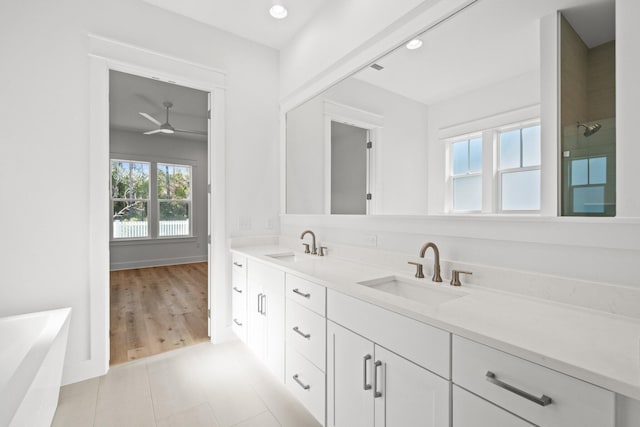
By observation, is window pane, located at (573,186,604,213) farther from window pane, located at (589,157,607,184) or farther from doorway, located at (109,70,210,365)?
doorway, located at (109,70,210,365)

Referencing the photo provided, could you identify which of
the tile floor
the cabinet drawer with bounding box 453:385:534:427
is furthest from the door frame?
the cabinet drawer with bounding box 453:385:534:427

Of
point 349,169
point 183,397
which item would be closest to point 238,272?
point 183,397

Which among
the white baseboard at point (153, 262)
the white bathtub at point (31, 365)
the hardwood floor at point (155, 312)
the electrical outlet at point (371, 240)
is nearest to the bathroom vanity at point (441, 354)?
the electrical outlet at point (371, 240)

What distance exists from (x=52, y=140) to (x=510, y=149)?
2783mm

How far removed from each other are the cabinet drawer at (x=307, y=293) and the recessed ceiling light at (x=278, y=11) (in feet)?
7.00

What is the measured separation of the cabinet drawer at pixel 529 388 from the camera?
2.22 ft

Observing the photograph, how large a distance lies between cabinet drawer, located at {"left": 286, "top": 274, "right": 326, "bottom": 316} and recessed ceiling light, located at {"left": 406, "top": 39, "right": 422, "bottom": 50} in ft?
4.75

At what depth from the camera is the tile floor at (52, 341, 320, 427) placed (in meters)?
1.70

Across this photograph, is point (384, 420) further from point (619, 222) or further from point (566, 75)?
point (566, 75)

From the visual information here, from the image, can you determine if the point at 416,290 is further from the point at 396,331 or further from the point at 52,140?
the point at 52,140

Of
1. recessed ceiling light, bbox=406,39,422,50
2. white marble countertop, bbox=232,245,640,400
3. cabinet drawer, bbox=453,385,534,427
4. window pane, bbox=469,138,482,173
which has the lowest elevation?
cabinet drawer, bbox=453,385,534,427

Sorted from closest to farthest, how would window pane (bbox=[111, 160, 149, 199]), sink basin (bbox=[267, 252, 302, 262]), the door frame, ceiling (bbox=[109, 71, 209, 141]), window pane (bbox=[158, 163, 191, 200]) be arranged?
1. the door frame
2. sink basin (bbox=[267, 252, 302, 262])
3. ceiling (bbox=[109, 71, 209, 141])
4. window pane (bbox=[111, 160, 149, 199])
5. window pane (bbox=[158, 163, 191, 200])

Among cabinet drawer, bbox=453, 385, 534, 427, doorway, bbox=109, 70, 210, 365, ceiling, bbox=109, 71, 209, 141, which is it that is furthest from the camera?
ceiling, bbox=109, 71, 209, 141

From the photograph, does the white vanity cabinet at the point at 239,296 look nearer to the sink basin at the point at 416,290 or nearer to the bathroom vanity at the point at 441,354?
the bathroom vanity at the point at 441,354
